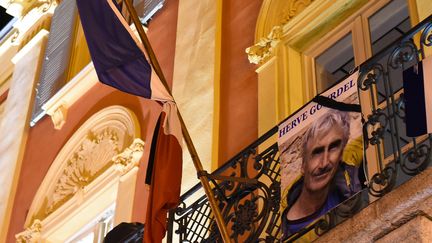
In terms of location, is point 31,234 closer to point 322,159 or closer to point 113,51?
point 113,51

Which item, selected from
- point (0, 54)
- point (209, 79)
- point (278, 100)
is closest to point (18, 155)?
point (0, 54)

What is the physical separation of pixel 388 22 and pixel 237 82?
150cm

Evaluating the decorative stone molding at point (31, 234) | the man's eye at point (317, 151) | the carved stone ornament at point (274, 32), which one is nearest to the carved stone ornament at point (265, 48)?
the carved stone ornament at point (274, 32)

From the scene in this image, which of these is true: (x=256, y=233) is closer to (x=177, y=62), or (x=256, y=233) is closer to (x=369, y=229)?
(x=369, y=229)

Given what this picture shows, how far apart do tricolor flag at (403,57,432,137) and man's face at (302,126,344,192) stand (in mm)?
562

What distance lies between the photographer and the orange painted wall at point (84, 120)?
10211 mm

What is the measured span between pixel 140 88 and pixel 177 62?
2164mm

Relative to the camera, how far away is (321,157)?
21.9ft

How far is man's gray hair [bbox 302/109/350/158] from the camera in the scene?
6.61 metres

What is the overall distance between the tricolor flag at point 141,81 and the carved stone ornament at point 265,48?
1236 millimetres

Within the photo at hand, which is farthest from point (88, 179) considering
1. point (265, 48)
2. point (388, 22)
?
point (388, 22)

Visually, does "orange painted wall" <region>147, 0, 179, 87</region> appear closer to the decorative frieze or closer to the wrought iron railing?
the decorative frieze

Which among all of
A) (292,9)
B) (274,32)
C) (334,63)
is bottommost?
(334,63)

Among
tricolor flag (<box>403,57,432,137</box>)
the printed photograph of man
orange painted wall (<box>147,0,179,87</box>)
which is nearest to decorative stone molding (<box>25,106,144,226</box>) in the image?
orange painted wall (<box>147,0,179,87</box>)
